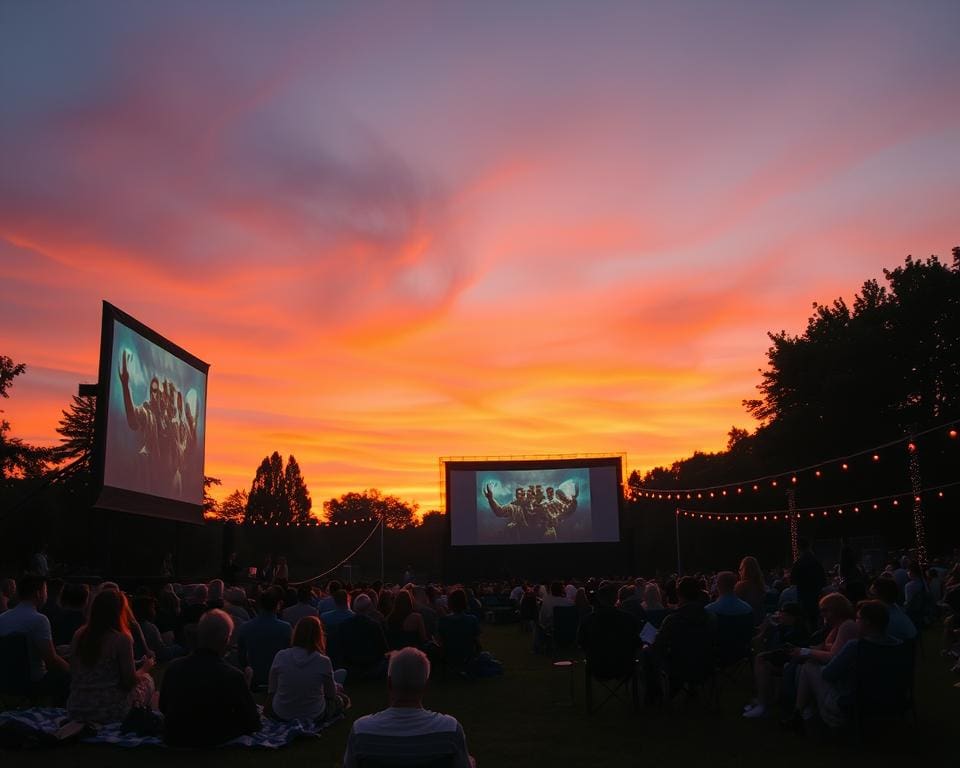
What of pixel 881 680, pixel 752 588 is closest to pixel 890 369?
pixel 752 588

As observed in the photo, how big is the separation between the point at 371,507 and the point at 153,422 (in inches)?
3091

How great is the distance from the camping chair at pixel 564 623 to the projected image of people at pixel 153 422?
768 centimetres

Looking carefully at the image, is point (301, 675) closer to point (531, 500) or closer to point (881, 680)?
point (881, 680)

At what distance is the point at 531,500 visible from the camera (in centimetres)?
3391

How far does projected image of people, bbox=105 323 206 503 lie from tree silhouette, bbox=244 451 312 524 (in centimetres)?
4497

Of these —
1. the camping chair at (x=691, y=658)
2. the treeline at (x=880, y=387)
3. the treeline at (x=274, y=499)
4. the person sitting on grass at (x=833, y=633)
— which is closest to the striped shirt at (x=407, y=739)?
the person sitting on grass at (x=833, y=633)

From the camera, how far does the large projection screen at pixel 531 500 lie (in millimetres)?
33594

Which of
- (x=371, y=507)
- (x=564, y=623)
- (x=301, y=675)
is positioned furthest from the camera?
(x=371, y=507)

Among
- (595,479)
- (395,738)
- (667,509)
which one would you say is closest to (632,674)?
(395,738)

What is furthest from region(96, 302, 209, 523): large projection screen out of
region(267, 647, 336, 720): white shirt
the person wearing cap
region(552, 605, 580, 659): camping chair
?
region(267, 647, 336, 720): white shirt

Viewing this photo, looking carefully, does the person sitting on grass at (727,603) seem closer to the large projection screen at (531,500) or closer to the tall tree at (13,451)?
the large projection screen at (531,500)

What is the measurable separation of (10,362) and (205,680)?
3703 centimetres

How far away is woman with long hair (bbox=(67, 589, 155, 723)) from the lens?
6141 mm

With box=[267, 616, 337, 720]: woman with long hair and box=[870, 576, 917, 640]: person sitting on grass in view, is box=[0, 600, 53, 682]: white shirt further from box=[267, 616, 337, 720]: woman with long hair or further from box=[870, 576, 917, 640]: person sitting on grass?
box=[870, 576, 917, 640]: person sitting on grass
